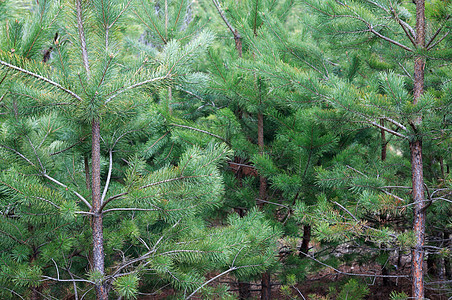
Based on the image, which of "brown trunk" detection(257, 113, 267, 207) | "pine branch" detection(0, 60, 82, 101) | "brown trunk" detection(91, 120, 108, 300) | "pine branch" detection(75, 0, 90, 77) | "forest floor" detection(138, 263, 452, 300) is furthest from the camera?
"forest floor" detection(138, 263, 452, 300)

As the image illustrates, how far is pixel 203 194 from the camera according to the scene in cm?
268

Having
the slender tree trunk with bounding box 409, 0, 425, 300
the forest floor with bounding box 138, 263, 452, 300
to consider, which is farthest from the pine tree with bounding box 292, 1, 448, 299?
the forest floor with bounding box 138, 263, 452, 300

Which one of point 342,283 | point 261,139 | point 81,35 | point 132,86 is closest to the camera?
point 132,86

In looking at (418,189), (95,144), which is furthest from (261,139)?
(95,144)

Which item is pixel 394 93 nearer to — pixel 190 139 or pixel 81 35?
pixel 190 139

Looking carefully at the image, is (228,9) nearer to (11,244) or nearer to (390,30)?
(390,30)

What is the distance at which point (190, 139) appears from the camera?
4.32 meters

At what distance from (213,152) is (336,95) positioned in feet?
4.38

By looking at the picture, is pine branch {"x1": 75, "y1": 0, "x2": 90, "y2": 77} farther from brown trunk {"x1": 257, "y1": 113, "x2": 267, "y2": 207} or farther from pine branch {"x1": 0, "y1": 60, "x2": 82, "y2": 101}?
brown trunk {"x1": 257, "y1": 113, "x2": 267, "y2": 207}

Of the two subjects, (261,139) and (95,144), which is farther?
(261,139)

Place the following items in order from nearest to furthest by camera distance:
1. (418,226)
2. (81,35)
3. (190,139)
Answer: (81,35) < (418,226) < (190,139)

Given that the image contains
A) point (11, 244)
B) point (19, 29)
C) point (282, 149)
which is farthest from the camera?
point (282, 149)

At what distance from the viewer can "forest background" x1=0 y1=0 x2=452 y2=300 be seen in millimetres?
2416

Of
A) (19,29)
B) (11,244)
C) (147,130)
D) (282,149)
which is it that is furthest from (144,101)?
(282,149)
